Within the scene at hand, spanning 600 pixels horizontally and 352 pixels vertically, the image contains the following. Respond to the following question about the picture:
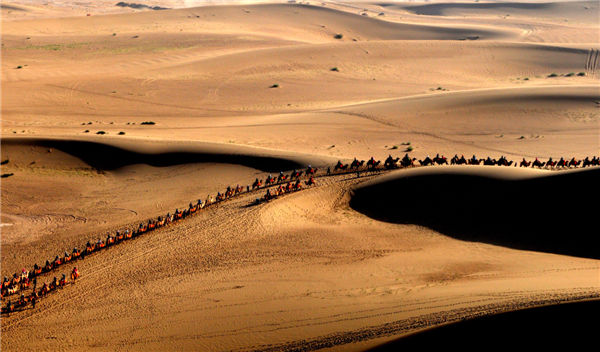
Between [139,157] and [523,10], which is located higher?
[523,10]

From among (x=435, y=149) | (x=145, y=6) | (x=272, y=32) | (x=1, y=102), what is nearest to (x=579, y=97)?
(x=435, y=149)

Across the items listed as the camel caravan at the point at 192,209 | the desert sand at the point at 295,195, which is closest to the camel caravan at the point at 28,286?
the camel caravan at the point at 192,209

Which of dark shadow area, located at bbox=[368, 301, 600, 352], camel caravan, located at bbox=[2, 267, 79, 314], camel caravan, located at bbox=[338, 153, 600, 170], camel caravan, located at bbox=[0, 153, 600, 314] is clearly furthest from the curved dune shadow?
camel caravan, located at bbox=[2, 267, 79, 314]

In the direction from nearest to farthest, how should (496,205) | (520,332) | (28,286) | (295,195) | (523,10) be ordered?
(520,332) < (28,286) < (496,205) < (295,195) < (523,10)

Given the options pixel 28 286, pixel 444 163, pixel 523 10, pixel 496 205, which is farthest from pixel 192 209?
pixel 523 10

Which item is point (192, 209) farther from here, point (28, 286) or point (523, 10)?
point (523, 10)

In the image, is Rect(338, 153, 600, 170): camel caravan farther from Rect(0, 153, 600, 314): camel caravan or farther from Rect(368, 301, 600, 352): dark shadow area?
Rect(368, 301, 600, 352): dark shadow area
